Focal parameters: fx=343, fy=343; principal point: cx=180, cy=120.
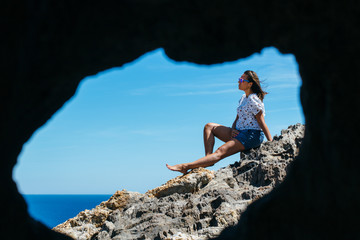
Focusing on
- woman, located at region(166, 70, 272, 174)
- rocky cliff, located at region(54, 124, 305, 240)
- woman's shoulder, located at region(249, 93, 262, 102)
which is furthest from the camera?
woman's shoulder, located at region(249, 93, 262, 102)

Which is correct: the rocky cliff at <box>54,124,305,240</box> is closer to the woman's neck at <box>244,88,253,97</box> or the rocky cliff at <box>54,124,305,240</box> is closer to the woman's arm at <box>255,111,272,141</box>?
the woman's arm at <box>255,111,272,141</box>

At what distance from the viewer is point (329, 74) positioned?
10.3ft

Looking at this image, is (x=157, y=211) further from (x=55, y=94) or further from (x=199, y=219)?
(x=55, y=94)

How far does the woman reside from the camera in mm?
7375

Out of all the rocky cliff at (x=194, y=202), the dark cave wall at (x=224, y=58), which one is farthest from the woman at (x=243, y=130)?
the dark cave wall at (x=224, y=58)

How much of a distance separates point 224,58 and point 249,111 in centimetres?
399

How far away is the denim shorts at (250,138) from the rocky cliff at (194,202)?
0.71 feet

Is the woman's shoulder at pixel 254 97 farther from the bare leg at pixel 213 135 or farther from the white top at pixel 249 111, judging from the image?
the bare leg at pixel 213 135

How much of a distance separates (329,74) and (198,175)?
4161mm

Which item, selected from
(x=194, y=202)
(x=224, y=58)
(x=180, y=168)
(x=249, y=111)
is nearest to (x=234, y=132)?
(x=249, y=111)

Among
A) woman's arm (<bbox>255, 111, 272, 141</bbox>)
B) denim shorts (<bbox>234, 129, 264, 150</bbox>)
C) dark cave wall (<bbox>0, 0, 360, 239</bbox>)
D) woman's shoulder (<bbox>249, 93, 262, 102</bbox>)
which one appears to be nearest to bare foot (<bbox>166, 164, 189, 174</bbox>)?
denim shorts (<bbox>234, 129, 264, 150</bbox>)

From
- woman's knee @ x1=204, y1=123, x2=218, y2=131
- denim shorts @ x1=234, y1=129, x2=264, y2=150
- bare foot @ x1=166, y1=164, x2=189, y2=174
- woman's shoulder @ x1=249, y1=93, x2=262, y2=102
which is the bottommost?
bare foot @ x1=166, y1=164, x2=189, y2=174

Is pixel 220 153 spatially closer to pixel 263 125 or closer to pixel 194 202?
pixel 263 125

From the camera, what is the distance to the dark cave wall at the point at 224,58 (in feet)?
9.98
